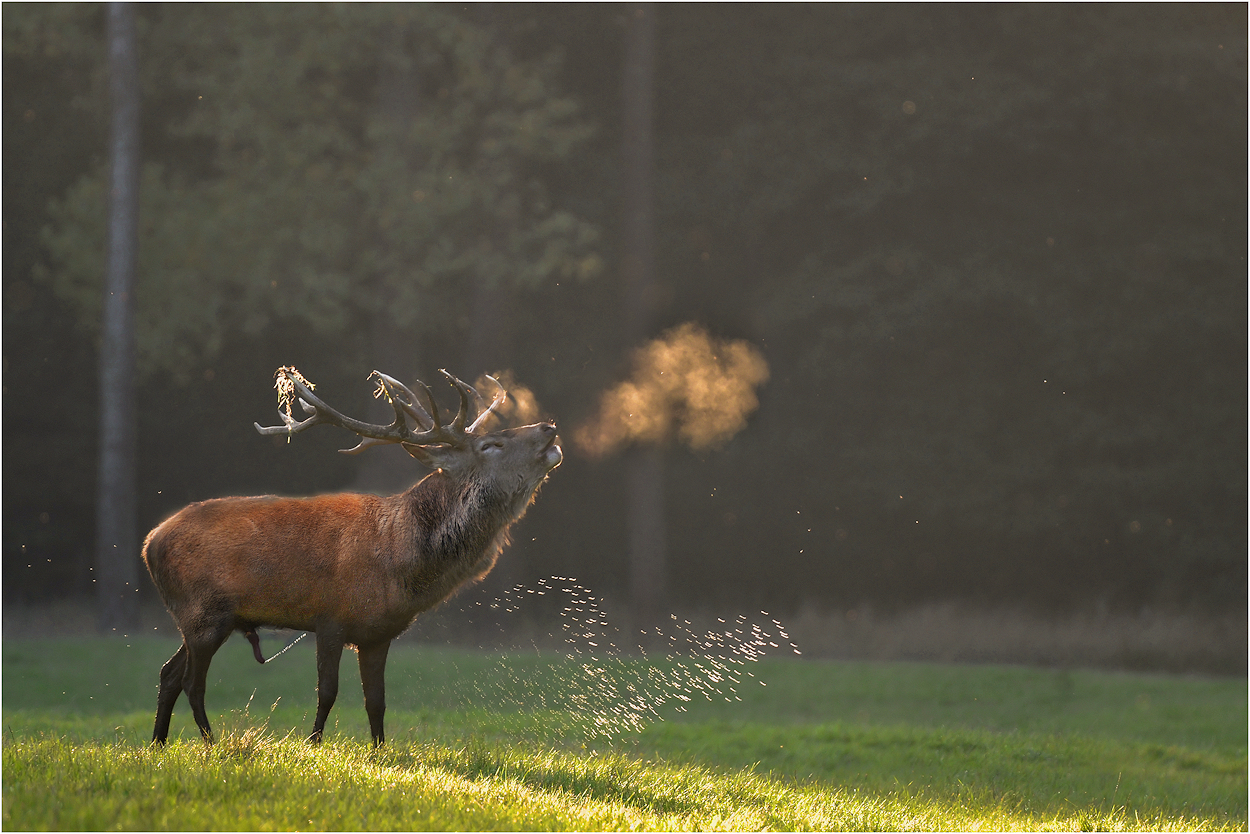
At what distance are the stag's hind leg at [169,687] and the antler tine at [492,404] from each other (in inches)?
98.8

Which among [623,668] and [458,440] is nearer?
[458,440]

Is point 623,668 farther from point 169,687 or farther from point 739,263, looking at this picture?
point 739,263

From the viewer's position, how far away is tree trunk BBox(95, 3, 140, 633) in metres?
19.6

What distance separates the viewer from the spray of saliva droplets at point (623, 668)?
1291cm

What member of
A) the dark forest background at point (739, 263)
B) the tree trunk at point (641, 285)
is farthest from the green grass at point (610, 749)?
the dark forest background at point (739, 263)

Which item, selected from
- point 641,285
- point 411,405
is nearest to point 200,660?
point 411,405

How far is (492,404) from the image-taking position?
30.0ft

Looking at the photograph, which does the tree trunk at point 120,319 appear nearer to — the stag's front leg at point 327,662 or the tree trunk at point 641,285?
the tree trunk at point 641,285

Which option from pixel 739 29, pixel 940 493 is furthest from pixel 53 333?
pixel 940 493

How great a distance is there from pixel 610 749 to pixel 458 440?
11.1 feet

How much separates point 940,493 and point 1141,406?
13.1 ft

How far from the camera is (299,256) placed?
21.7 metres

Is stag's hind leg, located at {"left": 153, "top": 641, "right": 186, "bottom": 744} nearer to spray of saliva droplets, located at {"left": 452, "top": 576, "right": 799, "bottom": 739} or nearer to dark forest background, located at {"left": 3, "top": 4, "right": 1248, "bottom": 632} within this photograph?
spray of saliva droplets, located at {"left": 452, "top": 576, "right": 799, "bottom": 739}

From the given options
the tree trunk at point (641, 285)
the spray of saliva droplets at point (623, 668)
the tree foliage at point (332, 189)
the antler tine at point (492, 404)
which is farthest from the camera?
the tree trunk at point (641, 285)
